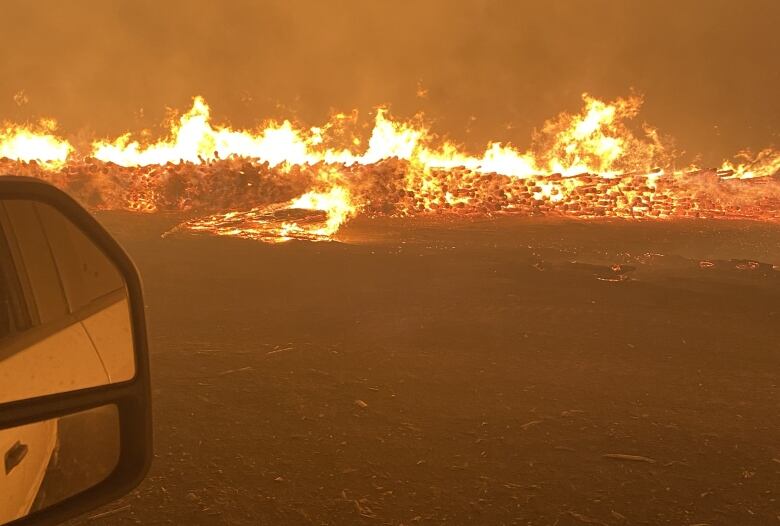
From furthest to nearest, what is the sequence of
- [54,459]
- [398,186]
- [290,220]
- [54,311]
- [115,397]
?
[398,186]
[290,220]
[54,311]
[54,459]
[115,397]

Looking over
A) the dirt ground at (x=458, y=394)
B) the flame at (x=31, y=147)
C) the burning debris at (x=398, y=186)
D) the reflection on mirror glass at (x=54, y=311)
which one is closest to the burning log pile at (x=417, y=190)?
the burning debris at (x=398, y=186)

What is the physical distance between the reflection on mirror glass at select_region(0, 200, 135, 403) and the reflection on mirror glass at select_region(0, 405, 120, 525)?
75mm

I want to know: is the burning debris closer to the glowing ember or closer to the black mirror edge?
the glowing ember

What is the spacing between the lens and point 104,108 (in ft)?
85.9

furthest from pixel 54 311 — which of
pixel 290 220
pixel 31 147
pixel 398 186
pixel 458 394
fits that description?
pixel 31 147

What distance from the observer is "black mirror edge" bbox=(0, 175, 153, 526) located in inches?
40.8

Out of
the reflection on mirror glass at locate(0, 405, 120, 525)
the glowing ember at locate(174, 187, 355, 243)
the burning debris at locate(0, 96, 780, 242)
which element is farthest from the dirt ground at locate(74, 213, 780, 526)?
the burning debris at locate(0, 96, 780, 242)

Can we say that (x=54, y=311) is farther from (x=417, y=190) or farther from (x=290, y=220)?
(x=417, y=190)

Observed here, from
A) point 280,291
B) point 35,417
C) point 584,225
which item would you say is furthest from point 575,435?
point 584,225

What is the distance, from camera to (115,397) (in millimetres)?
1081

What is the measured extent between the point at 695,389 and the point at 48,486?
474cm

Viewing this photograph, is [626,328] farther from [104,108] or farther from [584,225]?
[104,108]

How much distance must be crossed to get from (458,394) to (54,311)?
3.63 m

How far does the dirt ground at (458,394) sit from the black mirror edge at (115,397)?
2121 millimetres
